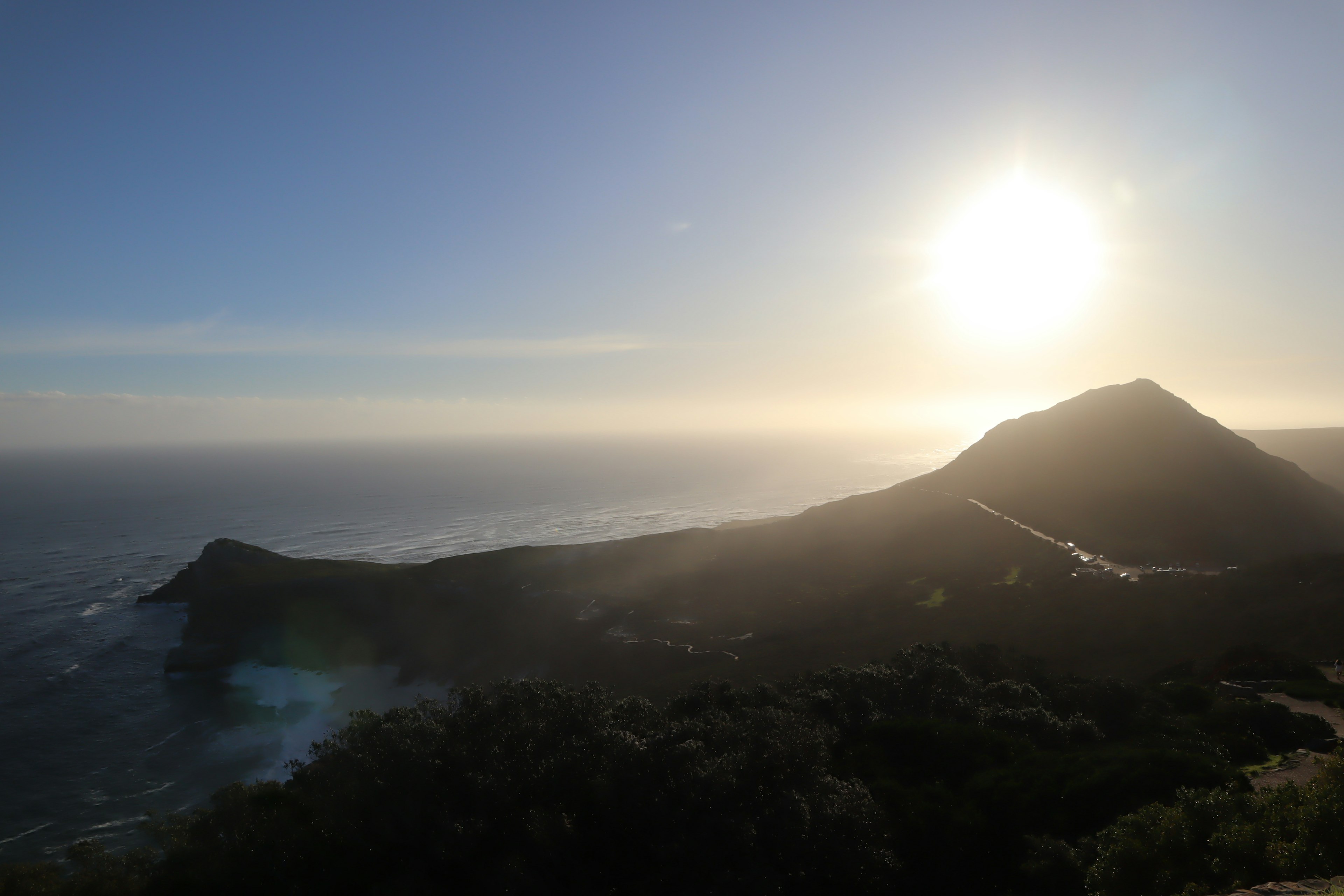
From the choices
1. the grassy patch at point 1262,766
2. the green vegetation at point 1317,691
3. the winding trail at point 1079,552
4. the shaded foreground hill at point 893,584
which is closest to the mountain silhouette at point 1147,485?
the shaded foreground hill at point 893,584

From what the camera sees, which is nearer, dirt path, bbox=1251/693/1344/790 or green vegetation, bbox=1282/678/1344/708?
dirt path, bbox=1251/693/1344/790

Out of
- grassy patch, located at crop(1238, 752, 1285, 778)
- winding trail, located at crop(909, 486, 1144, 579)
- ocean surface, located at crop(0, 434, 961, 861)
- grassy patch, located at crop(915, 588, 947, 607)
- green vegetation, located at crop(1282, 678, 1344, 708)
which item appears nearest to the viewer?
grassy patch, located at crop(1238, 752, 1285, 778)

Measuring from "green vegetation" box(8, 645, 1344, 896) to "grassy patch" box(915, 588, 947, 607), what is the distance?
103 ft

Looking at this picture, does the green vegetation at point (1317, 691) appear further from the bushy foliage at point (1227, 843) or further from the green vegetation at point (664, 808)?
the bushy foliage at point (1227, 843)

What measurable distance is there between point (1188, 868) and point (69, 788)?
203 ft

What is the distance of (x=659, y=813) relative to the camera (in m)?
17.9

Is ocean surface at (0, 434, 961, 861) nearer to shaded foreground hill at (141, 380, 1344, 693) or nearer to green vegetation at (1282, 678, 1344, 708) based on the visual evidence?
shaded foreground hill at (141, 380, 1344, 693)

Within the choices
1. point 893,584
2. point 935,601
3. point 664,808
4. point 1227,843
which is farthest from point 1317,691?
point 893,584

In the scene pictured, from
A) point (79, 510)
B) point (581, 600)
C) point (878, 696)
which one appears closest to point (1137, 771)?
point (878, 696)

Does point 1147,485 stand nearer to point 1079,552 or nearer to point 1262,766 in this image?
point 1079,552

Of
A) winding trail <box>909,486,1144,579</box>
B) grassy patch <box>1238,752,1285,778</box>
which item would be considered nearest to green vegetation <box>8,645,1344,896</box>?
grassy patch <box>1238,752,1285,778</box>

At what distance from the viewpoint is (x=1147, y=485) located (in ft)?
241

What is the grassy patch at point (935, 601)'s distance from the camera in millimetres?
55844

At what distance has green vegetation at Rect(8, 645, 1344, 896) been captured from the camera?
16.8 m
